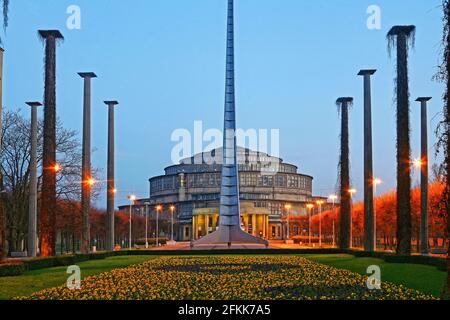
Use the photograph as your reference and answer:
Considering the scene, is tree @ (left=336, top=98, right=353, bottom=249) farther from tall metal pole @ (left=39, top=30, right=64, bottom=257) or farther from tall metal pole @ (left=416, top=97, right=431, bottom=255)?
tall metal pole @ (left=39, top=30, right=64, bottom=257)

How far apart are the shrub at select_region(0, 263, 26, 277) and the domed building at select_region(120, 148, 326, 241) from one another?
106517 millimetres

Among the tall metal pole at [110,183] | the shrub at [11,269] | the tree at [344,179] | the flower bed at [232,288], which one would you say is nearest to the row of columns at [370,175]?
the tree at [344,179]

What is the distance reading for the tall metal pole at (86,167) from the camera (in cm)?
4566

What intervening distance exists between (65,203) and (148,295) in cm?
4187

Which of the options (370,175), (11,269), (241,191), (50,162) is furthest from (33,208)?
(241,191)

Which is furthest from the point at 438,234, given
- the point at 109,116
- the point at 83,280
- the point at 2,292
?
the point at 2,292

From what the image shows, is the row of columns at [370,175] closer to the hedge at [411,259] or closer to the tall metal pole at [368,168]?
the tall metal pole at [368,168]

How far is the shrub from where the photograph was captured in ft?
90.0

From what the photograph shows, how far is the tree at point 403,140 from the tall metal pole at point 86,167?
795 inches

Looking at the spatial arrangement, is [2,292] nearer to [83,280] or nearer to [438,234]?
[83,280]

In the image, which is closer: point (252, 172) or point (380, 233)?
point (380, 233)

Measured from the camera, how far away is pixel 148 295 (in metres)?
19.0

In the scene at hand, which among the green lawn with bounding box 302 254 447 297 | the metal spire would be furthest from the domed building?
the green lawn with bounding box 302 254 447 297

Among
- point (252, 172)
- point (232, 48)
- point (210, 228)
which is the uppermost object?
point (232, 48)
